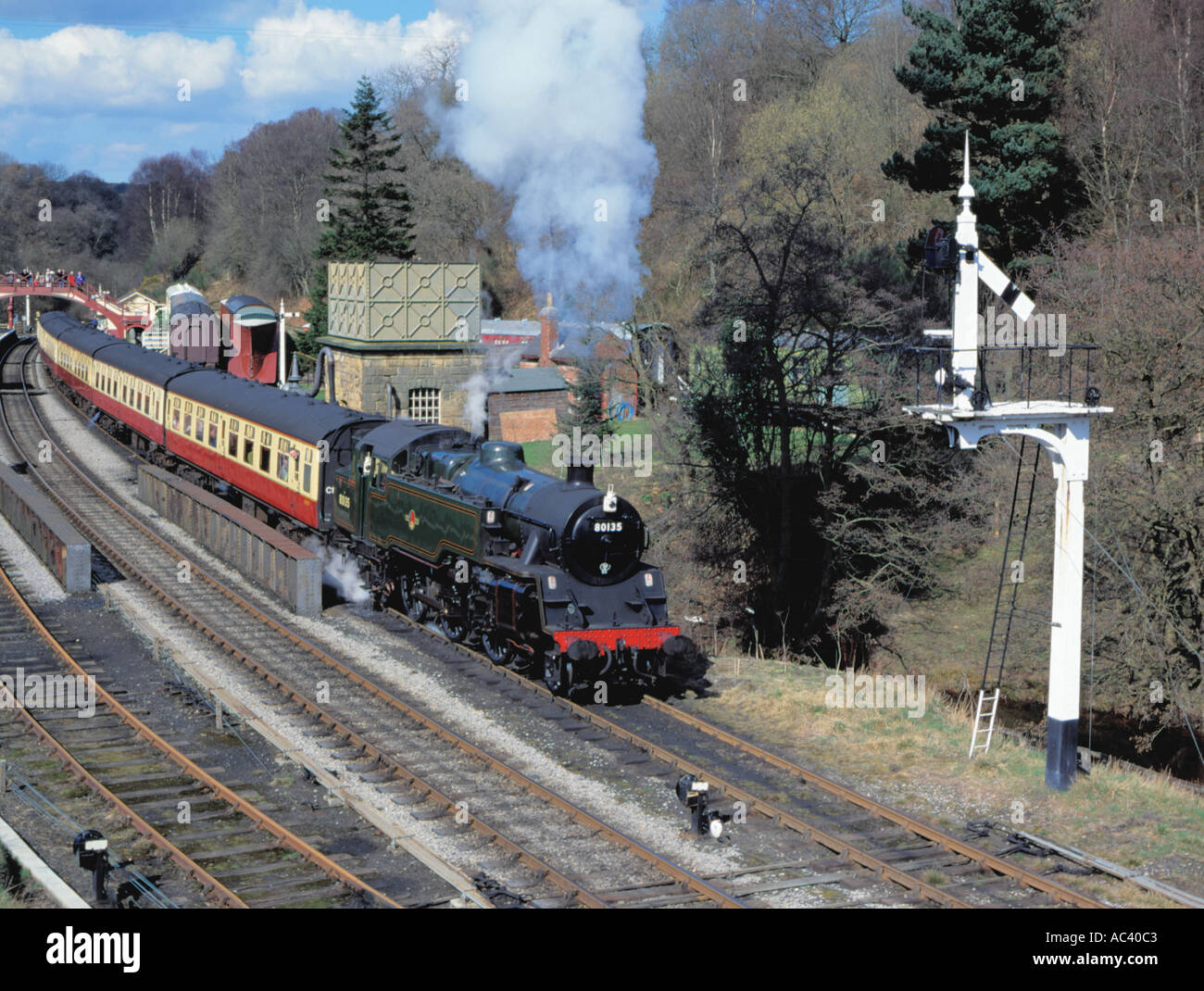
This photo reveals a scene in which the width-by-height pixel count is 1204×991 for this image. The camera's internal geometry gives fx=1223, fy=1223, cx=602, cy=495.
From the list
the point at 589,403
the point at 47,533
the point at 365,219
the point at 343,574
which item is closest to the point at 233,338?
the point at 365,219

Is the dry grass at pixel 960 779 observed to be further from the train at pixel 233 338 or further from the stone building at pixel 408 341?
the train at pixel 233 338

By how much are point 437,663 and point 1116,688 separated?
33.4 feet

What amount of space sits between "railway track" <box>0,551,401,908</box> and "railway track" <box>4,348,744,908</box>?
137 centimetres

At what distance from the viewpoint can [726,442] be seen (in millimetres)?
25031

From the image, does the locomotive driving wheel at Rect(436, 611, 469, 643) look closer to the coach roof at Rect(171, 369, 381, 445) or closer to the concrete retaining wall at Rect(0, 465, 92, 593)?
the coach roof at Rect(171, 369, 381, 445)

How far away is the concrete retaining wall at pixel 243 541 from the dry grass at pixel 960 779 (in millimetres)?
7047

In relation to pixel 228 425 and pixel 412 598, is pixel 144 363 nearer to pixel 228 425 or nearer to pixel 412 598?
pixel 228 425

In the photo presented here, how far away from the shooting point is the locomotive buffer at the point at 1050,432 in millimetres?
11656

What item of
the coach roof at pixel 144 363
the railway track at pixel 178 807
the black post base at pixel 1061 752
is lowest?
the railway track at pixel 178 807

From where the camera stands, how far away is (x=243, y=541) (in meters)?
21.9

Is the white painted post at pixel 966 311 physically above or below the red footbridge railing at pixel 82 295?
below

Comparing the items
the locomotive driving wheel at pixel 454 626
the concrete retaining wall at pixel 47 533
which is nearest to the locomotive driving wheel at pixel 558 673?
the locomotive driving wheel at pixel 454 626

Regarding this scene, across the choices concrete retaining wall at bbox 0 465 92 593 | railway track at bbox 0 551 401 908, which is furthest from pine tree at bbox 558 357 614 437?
railway track at bbox 0 551 401 908

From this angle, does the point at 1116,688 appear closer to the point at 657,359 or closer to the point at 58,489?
the point at 657,359
